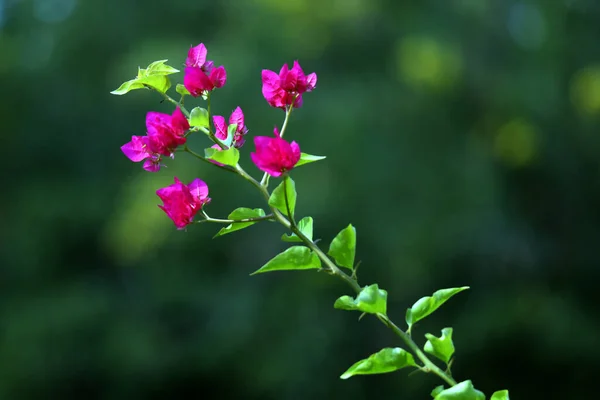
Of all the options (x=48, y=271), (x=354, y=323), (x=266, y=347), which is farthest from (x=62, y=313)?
(x=354, y=323)

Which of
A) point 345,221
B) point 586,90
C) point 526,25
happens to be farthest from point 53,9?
point 586,90

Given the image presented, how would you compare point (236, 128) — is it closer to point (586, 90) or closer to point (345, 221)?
point (345, 221)

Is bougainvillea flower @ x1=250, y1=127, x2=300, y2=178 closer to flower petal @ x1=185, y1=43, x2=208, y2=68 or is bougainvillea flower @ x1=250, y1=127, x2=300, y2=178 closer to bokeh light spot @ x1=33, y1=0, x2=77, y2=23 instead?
flower petal @ x1=185, y1=43, x2=208, y2=68

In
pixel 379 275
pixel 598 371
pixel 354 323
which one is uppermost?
pixel 379 275

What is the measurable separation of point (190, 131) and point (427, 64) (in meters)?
5.18

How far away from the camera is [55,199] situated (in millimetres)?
6168

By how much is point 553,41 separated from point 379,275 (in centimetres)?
228

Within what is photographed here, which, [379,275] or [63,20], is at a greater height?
[63,20]

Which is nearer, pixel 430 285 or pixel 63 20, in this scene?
pixel 430 285

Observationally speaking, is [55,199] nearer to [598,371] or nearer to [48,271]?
[48,271]

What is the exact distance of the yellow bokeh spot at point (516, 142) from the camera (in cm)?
577

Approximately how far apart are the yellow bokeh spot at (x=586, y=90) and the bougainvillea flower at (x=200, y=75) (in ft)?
17.7

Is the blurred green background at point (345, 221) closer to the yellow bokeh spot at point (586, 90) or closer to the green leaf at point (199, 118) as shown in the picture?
the yellow bokeh spot at point (586, 90)

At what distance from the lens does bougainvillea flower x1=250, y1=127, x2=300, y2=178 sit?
0.44 meters
